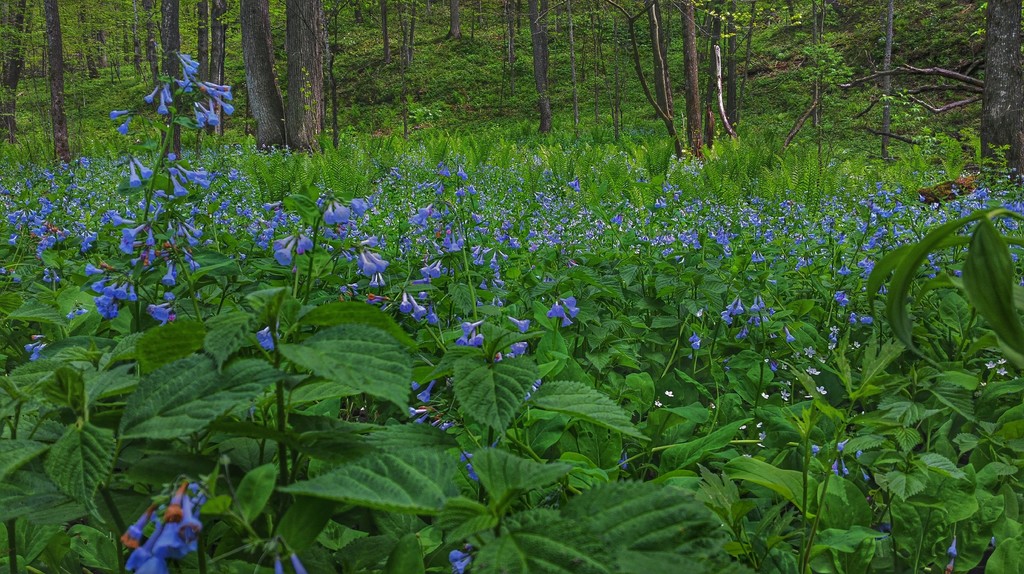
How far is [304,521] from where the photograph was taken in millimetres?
654

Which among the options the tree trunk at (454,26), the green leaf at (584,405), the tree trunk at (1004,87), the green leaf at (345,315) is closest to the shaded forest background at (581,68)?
the tree trunk at (454,26)

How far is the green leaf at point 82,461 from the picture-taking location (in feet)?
2.03

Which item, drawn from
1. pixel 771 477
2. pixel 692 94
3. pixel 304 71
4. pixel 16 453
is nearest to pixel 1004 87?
pixel 692 94

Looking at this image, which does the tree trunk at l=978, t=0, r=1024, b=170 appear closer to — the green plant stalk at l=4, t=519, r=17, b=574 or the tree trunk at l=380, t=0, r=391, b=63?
the green plant stalk at l=4, t=519, r=17, b=574

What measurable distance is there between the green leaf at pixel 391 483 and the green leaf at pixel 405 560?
19 cm

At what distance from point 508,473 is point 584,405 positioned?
272mm

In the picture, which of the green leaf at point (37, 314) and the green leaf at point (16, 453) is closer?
the green leaf at point (16, 453)

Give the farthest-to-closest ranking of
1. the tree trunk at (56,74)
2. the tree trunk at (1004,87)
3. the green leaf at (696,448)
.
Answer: the tree trunk at (56,74)
the tree trunk at (1004,87)
the green leaf at (696,448)

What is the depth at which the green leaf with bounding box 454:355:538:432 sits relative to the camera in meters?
0.78

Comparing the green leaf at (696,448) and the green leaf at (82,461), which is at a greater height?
the green leaf at (82,461)

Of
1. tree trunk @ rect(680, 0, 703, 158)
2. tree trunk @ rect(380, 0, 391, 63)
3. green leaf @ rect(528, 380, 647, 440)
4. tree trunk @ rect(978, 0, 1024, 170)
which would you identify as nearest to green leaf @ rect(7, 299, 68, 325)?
green leaf @ rect(528, 380, 647, 440)

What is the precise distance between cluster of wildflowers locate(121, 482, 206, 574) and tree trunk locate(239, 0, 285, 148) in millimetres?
8741

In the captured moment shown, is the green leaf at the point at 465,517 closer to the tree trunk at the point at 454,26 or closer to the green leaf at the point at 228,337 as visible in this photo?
the green leaf at the point at 228,337

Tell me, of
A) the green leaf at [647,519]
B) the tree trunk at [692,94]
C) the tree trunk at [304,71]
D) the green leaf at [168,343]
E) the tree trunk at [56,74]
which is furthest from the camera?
the tree trunk at [56,74]
